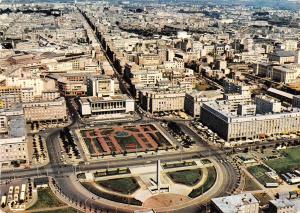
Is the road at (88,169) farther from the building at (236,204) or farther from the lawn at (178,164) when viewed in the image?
the building at (236,204)

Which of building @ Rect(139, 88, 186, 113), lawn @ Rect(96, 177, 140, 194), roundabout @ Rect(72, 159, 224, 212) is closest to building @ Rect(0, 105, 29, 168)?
roundabout @ Rect(72, 159, 224, 212)

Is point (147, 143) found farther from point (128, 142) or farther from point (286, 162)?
point (286, 162)

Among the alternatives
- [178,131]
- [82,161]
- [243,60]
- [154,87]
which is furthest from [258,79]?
[82,161]

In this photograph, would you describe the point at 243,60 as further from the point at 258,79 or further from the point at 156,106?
the point at 156,106

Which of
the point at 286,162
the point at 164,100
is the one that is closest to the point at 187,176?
the point at 286,162

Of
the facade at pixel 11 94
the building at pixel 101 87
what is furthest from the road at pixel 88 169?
the building at pixel 101 87

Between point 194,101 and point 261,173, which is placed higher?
point 194,101

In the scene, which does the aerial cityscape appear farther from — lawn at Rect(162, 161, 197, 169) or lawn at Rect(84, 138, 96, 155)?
lawn at Rect(162, 161, 197, 169)
